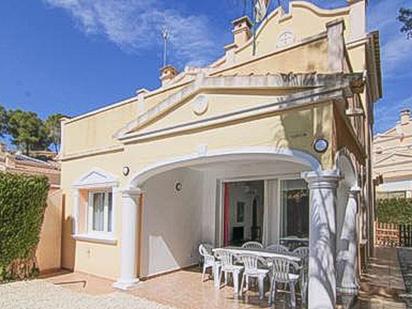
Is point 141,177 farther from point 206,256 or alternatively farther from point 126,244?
point 206,256

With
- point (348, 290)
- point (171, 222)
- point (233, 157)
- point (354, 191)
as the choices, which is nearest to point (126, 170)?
point (171, 222)

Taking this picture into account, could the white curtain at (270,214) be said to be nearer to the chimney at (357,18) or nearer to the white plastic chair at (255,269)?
the white plastic chair at (255,269)

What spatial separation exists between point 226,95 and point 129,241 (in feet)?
18.5

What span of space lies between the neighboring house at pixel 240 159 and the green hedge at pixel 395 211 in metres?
11.3

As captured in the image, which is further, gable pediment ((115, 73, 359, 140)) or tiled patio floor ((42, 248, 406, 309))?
tiled patio floor ((42, 248, 406, 309))

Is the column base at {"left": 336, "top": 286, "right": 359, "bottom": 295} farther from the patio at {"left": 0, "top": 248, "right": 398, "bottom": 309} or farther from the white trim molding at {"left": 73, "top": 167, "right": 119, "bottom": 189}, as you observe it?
the white trim molding at {"left": 73, "top": 167, "right": 119, "bottom": 189}

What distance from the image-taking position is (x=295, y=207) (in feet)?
45.1

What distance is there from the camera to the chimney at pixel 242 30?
19.4 meters

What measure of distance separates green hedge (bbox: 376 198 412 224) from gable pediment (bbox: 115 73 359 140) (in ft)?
72.9

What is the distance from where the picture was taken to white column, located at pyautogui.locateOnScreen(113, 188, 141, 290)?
1204 centimetres

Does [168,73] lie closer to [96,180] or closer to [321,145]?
[96,180]

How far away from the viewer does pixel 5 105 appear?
135ft

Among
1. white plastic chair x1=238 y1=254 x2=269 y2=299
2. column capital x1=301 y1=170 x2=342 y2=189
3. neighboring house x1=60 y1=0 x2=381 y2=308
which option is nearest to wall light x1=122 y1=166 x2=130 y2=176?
neighboring house x1=60 y1=0 x2=381 y2=308

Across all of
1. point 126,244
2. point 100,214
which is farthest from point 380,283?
point 100,214
